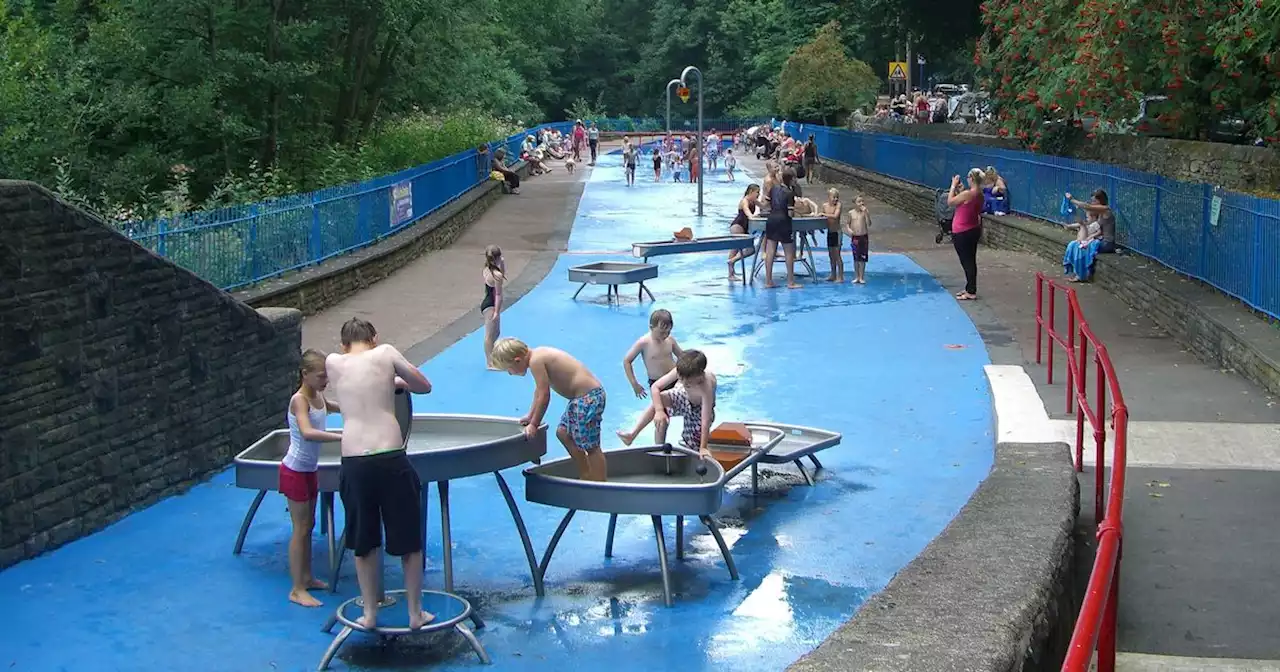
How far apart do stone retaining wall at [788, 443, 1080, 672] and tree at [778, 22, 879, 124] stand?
49.8 metres

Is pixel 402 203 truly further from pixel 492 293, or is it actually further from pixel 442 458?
pixel 442 458

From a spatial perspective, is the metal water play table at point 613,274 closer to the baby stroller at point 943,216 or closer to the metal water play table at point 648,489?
the baby stroller at point 943,216

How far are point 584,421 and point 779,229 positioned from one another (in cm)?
1315

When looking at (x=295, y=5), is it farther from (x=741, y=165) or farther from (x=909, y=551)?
(x=741, y=165)

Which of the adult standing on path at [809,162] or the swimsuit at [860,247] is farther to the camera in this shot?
the adult standing on path at [809,162]

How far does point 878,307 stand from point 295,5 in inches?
666

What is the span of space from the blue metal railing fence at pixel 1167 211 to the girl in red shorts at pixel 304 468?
956 centimetres

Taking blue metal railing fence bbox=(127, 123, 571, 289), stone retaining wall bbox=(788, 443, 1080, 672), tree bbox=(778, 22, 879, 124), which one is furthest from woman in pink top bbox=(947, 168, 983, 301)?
tree bbox=(778, 22, 879, 124)

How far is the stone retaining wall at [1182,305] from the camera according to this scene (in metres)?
13.2

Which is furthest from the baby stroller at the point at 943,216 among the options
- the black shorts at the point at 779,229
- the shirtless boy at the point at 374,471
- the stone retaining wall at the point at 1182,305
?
the shirtless boy at the point at 374,471

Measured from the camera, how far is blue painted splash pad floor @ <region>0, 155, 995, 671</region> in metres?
8.10

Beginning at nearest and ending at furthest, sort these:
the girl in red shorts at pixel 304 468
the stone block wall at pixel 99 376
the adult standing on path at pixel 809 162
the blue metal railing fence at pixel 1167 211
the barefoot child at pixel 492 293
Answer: the girl in red shorts at pixel 304 468 → the stone block wall at pixel 99 376 → the blue metal railing fence at pixel 1167 211 → the barefoot child at pixel 492 293 → the adult standing on path at pixel 809 162

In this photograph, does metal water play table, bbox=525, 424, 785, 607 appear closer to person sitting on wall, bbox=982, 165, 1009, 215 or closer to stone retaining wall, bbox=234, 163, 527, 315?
stone retaining wall, bbox=234, 163, 527, 315

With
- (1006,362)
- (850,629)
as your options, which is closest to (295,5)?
(1006,362)
